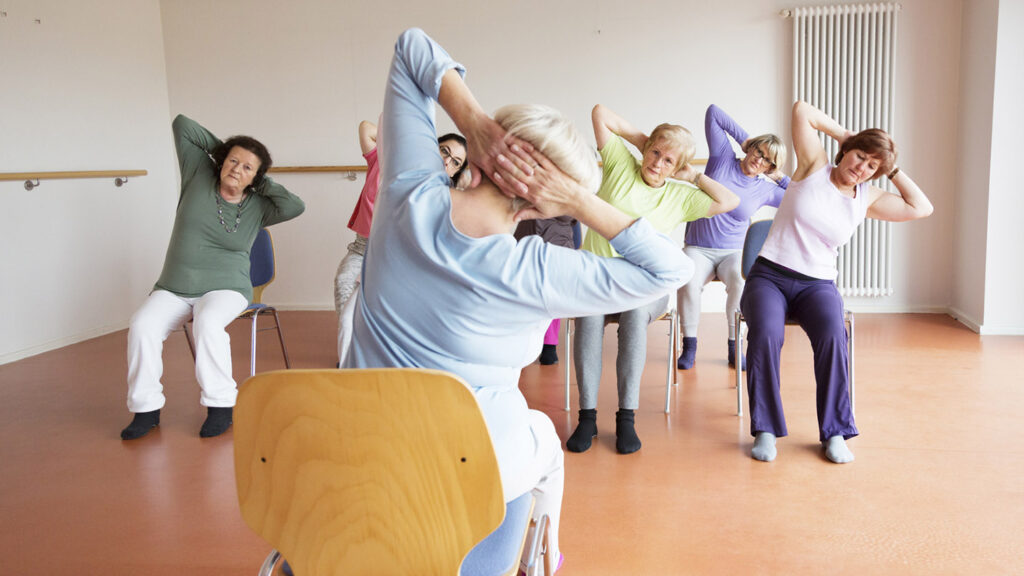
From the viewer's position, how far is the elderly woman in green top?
10.6 feet

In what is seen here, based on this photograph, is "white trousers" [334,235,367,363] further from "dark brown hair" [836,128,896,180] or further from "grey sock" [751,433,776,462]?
"dark brown hair" [836,128,896,180]

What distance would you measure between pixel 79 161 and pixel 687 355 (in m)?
4.03

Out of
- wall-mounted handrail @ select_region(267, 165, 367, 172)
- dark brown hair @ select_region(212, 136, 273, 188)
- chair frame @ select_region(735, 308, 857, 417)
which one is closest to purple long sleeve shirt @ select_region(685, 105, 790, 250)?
chair frame @ select_region(735, 308, 857, 417)

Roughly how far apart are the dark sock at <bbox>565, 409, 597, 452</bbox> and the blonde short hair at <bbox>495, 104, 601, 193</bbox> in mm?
1711

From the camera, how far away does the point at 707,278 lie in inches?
169

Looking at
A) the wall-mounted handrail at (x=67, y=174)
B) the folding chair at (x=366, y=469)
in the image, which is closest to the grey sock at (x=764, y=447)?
the folding chair at (x=366, y=469)

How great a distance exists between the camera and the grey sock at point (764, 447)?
285cm

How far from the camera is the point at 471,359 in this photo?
140 cm

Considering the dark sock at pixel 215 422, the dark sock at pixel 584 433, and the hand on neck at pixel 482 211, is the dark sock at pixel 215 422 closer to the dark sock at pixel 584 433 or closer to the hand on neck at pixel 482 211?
the dark sock at pixel 584 433

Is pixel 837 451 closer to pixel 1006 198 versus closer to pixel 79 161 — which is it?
pixel 1006 198

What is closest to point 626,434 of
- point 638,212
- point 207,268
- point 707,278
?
point 638,212

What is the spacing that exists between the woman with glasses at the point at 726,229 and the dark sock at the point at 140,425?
2556mm

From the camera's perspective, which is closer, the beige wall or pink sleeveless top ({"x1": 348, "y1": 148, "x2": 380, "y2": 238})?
pink sleeveless top ({"x1": 348, "y1": 148, "x2": 380, "y2": 238})

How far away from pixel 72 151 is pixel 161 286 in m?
2.28
